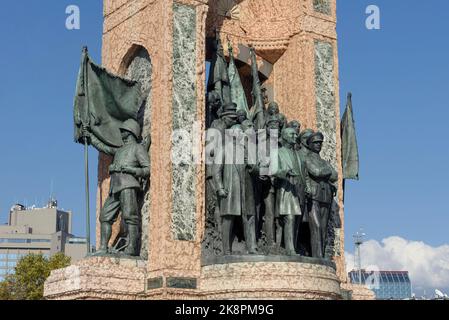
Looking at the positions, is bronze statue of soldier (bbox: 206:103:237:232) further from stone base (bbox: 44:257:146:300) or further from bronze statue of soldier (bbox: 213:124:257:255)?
stone base (bbox: 44:257:146:300)

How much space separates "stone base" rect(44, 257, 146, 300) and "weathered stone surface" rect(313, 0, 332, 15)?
842cm

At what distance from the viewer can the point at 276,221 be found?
1877 centimetres

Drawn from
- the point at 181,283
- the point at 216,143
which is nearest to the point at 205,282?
the point at 181,283

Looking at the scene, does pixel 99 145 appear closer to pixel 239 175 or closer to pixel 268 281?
pixel 239 175

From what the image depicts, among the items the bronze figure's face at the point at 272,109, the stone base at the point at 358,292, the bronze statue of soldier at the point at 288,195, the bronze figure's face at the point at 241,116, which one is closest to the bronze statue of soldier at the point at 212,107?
the bronze figure's face at the point at 241,116

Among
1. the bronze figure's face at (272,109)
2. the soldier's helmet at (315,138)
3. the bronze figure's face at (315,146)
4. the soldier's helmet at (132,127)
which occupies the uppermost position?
the bronze figure's face at (272,109)

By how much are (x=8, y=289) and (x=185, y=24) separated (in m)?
25.0

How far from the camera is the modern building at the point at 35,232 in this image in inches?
5162

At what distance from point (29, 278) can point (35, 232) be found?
10179 centimetres

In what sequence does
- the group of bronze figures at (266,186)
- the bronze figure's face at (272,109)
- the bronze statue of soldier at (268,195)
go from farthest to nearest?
1. the bronze figure's face at (272,109)
2. the bronze statue of soldier at (268,195)
3. the group of bronze figures at (266,186)

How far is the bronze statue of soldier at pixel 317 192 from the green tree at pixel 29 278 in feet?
75.4

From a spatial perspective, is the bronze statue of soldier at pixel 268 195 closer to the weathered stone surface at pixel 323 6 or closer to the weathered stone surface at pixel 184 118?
the weathered stone surface at pixel 184 118
